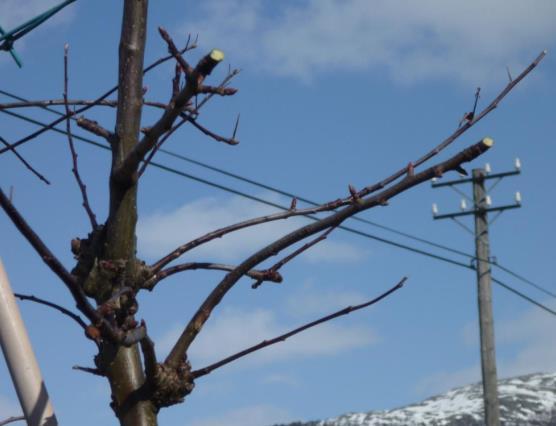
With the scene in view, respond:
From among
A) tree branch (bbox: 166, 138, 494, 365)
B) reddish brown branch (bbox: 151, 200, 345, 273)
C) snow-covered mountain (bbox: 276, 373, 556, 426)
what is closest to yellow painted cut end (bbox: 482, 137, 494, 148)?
tree branch (bbox: 166, 138, 494, 365)

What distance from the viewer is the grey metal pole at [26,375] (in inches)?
85.5

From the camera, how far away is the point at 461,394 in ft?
88.9

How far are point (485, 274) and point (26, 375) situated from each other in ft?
57.7

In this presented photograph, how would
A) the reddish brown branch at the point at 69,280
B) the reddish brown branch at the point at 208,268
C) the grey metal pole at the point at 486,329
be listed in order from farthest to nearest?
the grey metal pole at the point at 486,329
the reddish brown branch at the point at 208,268
the reddish brown branch at the point at 69,280

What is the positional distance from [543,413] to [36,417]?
946 inches

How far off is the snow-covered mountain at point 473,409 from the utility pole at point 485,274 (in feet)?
19.8

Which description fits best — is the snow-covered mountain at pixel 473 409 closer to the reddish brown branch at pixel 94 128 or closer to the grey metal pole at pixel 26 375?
the reddish brown branch at pixel 94 128

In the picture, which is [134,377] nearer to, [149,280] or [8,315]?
[149,280]

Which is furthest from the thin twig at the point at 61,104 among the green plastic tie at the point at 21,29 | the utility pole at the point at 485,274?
the utility pole at the point at 485,274

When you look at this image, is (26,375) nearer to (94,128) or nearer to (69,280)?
(69,280)

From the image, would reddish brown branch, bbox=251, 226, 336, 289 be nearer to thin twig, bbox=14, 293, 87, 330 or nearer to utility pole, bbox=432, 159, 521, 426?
thin twig, bbox=14, 293, 87, 330

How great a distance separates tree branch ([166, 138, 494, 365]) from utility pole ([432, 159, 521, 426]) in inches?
649

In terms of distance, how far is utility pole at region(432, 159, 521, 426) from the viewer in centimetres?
1847

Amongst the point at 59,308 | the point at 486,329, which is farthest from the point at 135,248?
the point at 486,329
